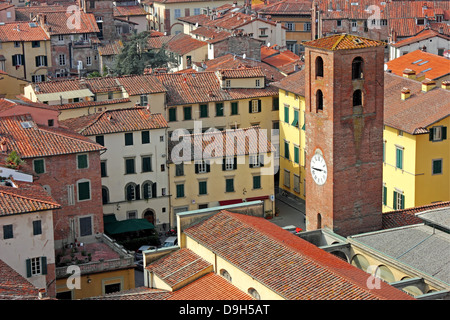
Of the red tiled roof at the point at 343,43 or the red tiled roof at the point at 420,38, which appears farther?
the red tiled roof at the point at 420,38

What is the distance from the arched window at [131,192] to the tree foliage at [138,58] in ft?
74.7

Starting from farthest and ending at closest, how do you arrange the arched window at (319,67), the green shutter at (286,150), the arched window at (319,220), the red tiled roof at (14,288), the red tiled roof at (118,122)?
the green shutter at (286,150) → the red tiled roof at (118,122) → the arched window at (319,220) → the arched window at (319,67) → the red tiled roof at (14,288)

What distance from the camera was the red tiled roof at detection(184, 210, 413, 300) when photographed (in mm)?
29041

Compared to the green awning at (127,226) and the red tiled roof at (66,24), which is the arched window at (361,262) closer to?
the green awning at (127,226)

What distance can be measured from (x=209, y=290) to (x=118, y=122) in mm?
22370

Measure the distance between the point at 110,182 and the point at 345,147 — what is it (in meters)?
19.7

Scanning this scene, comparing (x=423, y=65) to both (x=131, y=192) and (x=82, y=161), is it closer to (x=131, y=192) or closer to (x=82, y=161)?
(x=131, y=192)

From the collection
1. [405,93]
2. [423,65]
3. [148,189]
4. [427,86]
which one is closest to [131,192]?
[148,189]

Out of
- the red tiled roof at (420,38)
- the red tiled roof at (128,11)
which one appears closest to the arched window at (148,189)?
the red tiled roof at (420,38)

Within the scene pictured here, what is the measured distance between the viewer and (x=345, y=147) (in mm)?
38406

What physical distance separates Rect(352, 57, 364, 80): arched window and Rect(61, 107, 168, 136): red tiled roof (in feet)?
60.0

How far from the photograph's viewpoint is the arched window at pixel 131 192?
5431 cm

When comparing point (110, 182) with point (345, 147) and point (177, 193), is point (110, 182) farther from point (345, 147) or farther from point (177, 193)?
point (345, 147)

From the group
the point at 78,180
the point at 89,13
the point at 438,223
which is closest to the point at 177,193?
the point at 78,180
